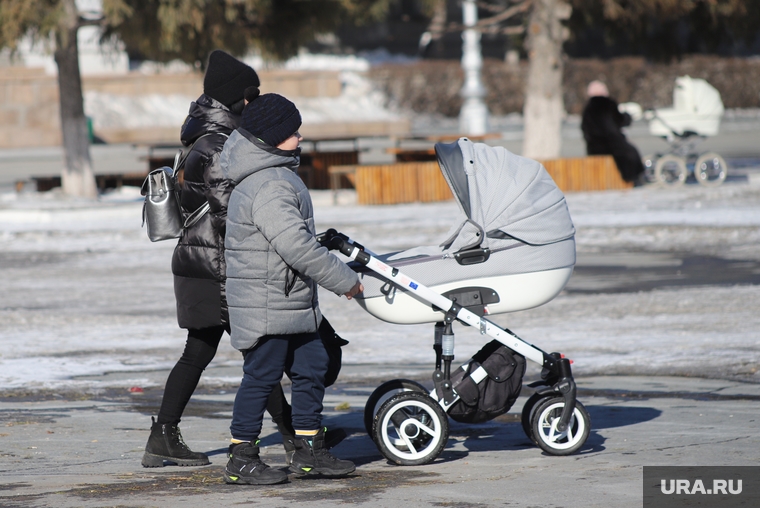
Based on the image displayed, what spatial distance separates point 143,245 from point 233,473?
9072mm

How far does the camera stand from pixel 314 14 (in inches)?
686

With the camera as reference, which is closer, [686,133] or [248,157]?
[248,157]

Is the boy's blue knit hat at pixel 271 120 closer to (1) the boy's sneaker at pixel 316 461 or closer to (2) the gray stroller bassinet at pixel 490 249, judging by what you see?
(2) the gray stroller bassinet at pixel 490 249

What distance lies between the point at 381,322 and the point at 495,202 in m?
3.96

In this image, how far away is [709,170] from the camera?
1845cm

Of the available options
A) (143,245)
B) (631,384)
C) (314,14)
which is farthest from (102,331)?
(314,14)

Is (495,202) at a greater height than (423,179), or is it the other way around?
(423,179)

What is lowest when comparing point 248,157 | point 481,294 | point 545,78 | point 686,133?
point 481,294

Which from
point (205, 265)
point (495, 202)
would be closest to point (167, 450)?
point (205, 265)

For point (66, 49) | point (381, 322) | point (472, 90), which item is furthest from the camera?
point (472, 90)

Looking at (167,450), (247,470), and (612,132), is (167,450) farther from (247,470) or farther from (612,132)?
(612,132)

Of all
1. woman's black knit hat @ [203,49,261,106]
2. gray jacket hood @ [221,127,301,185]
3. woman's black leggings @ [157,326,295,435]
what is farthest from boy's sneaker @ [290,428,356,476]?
woman's black knit hat @ [203,49,261,106]

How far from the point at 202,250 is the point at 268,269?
45 centimetres

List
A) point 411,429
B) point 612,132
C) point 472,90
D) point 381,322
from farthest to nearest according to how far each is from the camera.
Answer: point 472,90 → point 612,132 → point 381,322 → point 411,429
